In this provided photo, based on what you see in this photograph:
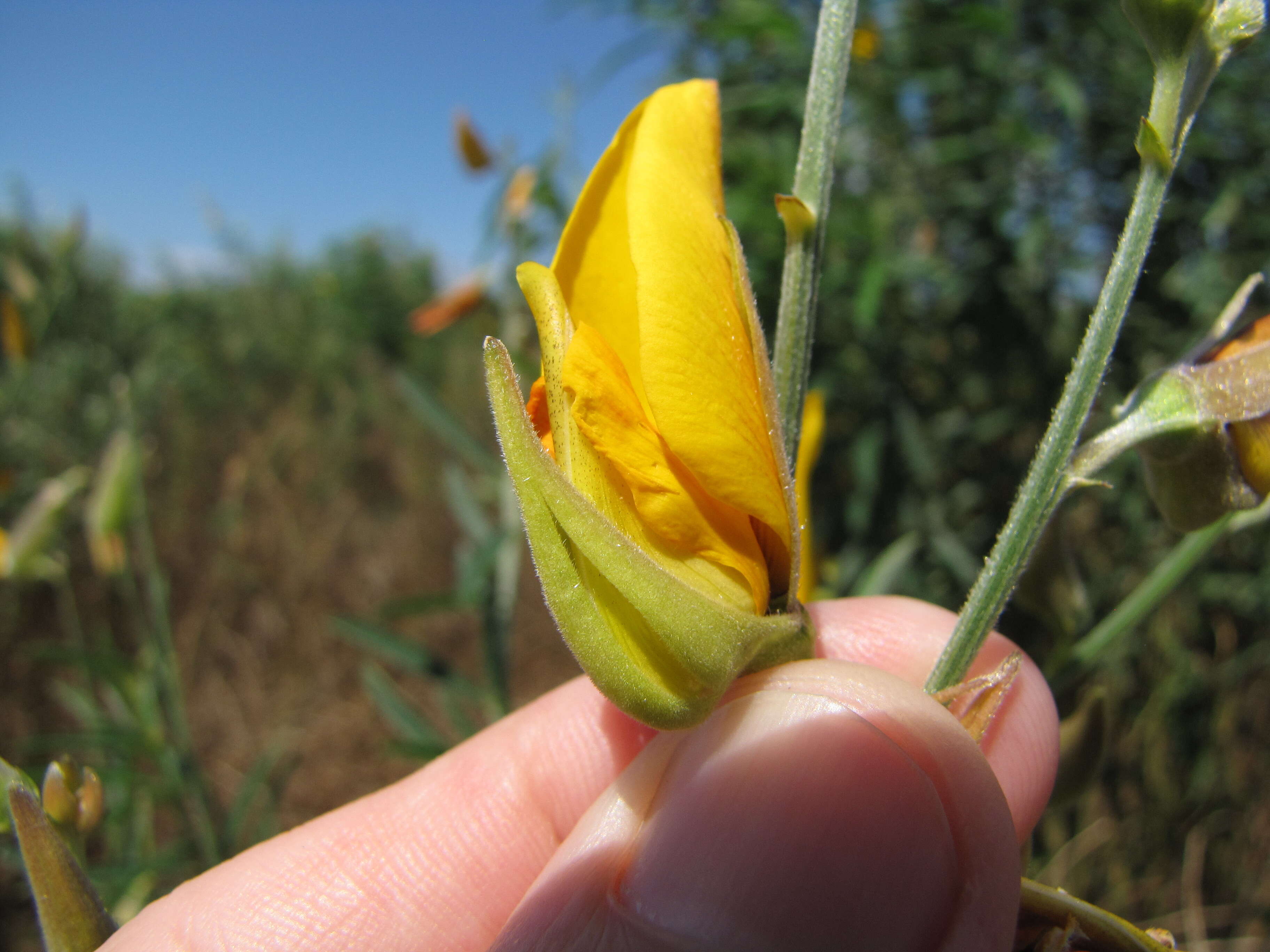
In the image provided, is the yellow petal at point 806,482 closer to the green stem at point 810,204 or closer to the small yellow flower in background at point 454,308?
the green stem at point 810,204

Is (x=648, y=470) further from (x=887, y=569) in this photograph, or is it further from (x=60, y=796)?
(x=887, y=569)

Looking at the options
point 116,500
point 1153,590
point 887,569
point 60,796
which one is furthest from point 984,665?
point 116,500

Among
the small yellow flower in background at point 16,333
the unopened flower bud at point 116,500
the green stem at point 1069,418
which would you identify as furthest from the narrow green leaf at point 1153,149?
the small yellow flower in background at point 16,333

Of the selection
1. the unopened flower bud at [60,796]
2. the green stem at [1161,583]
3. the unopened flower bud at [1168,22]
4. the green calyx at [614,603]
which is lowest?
the green stem at [1161,583]

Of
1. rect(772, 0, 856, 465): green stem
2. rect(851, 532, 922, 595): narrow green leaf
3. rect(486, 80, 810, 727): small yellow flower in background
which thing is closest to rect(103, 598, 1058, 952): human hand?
rect(486, 80, 810, 727): small yellow flower in background

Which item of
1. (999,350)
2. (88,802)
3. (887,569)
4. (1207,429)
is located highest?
(1207,429)

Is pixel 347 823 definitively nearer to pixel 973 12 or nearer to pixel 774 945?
pixel 774 945

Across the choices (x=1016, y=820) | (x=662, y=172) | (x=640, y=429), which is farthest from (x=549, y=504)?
(x=1016, y=820)

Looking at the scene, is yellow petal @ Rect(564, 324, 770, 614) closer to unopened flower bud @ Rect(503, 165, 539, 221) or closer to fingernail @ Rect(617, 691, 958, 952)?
fingernail @ Rect(617, 691, 958, 952)
